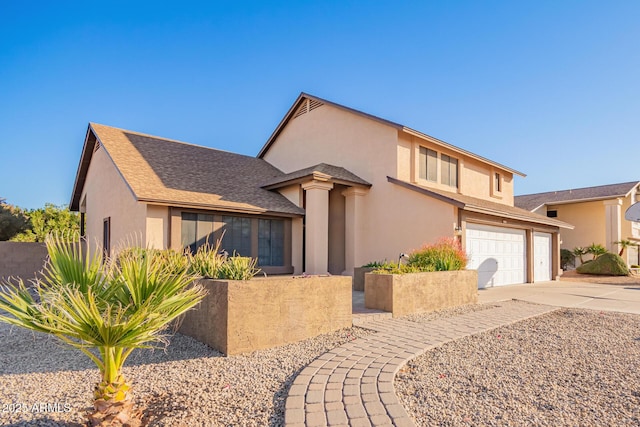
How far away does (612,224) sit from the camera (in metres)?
27.0

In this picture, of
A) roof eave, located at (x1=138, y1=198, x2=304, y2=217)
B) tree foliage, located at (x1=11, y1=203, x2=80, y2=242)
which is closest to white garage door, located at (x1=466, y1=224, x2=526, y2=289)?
roof eave, located at (x1=138, y1=198, x2=304, y2=217)

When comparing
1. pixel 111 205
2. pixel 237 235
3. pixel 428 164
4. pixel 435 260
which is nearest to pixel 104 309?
pixel 435 260

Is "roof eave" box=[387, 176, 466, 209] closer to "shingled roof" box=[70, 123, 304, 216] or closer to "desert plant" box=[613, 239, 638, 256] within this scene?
"shingled roof" box=[70, 123, 304, 216]

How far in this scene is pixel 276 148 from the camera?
20938 mm

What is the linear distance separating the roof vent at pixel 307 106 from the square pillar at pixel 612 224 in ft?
77.6

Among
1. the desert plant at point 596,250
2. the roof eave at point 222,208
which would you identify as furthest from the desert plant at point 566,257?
the roof eave at point 222,208

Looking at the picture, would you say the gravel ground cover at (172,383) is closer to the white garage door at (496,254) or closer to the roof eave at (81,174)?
the white garage door at (496,254)

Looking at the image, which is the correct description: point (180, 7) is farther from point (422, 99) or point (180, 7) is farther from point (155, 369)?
point (155, 369)

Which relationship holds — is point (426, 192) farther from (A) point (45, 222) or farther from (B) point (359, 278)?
(A) point (45, 222)

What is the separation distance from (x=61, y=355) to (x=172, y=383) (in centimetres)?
265

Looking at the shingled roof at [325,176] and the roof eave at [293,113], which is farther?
the roof eave at [293,113]

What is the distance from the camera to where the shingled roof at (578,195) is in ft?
89.5

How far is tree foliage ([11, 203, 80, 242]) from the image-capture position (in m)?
24.1

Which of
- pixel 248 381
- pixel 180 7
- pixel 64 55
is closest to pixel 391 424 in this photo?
pixel 248 381
